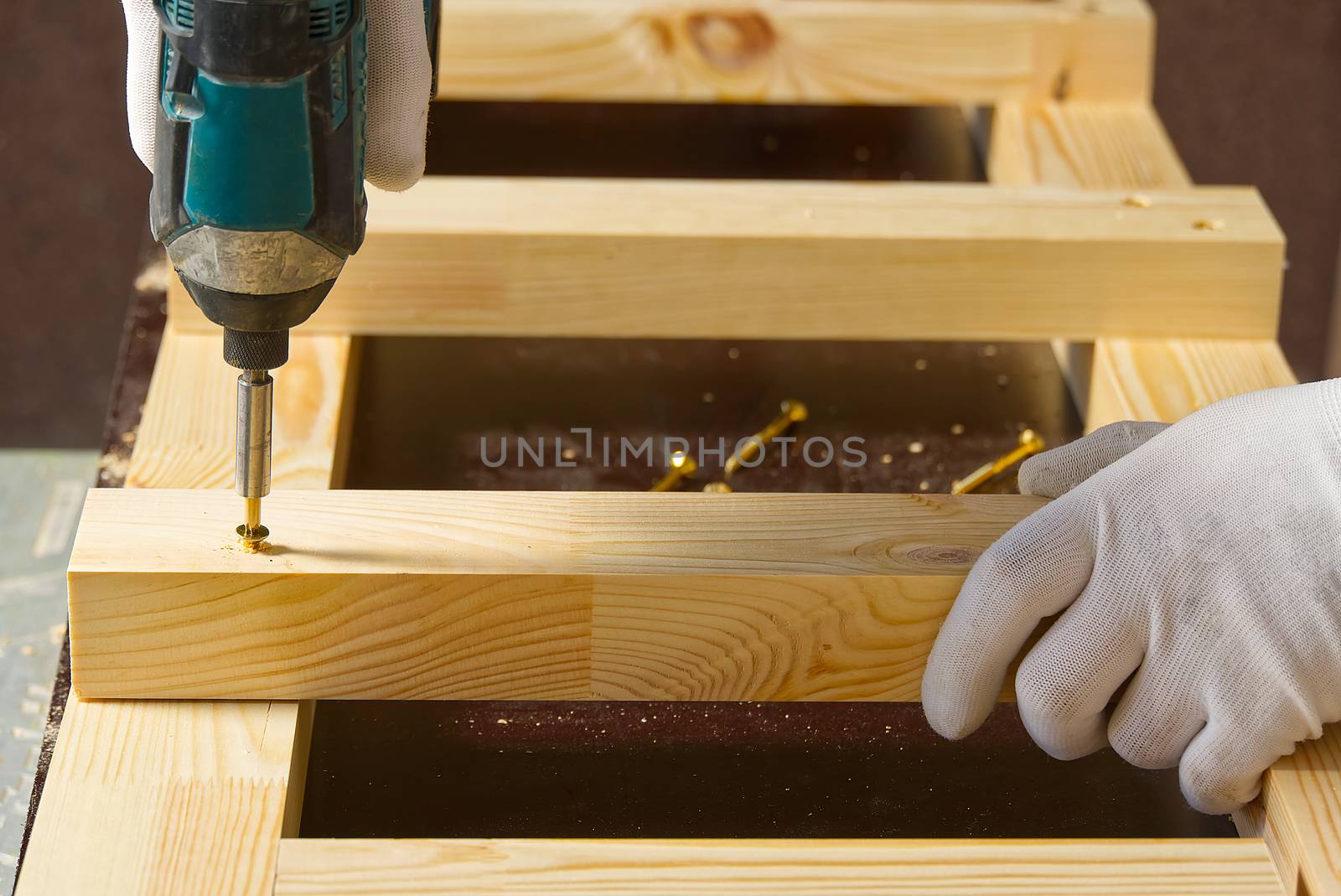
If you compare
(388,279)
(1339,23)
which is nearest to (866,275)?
(388,279)

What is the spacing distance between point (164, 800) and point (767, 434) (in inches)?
24.5

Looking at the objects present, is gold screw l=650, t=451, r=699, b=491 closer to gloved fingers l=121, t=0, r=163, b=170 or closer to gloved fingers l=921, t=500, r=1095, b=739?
gloved fingers l=921, t=500, r=1095, b=739

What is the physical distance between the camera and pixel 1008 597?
3.00 feet

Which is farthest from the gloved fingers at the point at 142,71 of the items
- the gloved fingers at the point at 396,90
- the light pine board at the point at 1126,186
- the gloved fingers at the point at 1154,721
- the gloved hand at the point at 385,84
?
the light pine board at the point at 1126,186

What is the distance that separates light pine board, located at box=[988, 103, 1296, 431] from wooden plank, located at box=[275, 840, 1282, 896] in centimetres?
48

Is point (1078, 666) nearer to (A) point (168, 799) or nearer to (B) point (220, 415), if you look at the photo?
(A) point (168, 799)

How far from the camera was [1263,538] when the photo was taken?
2.97ft

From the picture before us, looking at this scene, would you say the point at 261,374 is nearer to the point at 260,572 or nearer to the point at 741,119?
the point at 260,572

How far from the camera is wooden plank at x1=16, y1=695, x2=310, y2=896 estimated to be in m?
0.82

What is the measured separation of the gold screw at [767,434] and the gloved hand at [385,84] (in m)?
0.46

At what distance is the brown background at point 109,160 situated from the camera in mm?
2432

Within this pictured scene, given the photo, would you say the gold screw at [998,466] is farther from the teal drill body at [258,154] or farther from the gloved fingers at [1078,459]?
the teal drill body at [258,154]

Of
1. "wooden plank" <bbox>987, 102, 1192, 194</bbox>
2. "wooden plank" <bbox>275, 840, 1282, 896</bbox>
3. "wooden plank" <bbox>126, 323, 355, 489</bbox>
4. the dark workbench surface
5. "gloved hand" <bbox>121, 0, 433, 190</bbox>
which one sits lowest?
the dark workbench surface

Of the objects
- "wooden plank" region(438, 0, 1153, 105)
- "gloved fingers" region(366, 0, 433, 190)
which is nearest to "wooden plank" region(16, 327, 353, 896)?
"gloved fingers" region(366, 0, 433, 190)
